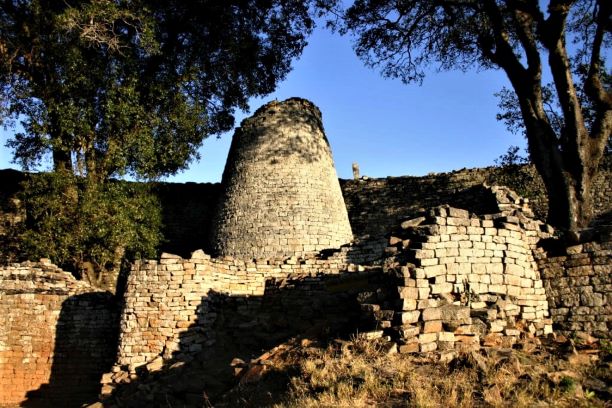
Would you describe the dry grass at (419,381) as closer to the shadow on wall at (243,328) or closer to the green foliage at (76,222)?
the shadow on wall at (243,328)

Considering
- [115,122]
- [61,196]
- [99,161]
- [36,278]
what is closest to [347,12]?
[115,122]

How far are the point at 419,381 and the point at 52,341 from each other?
8.01m

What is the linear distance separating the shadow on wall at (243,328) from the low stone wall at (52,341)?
2.20m

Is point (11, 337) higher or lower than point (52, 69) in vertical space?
lower

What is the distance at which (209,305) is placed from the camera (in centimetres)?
946

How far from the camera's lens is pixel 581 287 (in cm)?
728

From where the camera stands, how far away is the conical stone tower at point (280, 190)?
45.9 feet

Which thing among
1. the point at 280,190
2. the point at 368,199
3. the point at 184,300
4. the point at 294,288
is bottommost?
the point at 184,300

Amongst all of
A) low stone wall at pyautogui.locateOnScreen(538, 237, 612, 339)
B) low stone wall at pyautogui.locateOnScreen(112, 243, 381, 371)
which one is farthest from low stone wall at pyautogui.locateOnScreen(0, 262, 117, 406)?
low stone wall at pyautogui.locateOnScreen(538, 237, 612, 339)

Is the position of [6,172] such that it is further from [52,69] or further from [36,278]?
[36,278]

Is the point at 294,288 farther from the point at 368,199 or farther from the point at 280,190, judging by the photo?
the point at 368,199

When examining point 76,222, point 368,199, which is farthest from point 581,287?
point 368,199

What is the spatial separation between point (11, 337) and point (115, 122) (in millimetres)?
5759

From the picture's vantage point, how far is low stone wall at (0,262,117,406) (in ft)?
34.1
